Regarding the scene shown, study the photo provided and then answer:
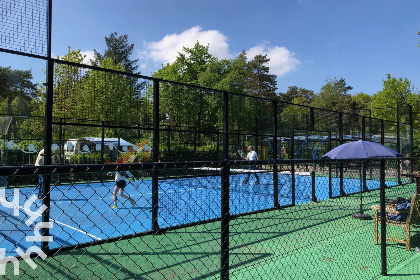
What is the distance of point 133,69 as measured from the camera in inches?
2036

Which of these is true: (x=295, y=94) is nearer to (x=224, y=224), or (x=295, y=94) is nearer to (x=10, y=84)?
(x=10, y=84)

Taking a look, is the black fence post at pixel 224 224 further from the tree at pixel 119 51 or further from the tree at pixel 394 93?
the tree at pixel 119 51

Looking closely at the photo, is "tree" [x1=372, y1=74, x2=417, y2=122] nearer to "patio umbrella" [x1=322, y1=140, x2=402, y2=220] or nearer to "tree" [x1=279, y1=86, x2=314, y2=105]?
"patio umbrella" [x1=322, y1=140, x2=402, y2=220]

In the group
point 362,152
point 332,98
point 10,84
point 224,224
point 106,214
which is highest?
point 332,98

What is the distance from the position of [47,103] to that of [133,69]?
4934 cm

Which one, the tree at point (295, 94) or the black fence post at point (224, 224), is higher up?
the tree at point (295, 94)

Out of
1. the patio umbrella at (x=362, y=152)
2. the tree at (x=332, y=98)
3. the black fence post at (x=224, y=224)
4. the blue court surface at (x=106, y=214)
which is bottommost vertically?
the blue court surface at (x=106, y=214)

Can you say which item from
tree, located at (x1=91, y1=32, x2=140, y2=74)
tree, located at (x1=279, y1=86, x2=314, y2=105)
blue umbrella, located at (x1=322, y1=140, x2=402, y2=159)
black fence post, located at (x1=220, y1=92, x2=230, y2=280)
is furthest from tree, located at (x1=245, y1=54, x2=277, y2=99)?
black fence post, located at (x1=220, y1=92, x2=230, y2=280)

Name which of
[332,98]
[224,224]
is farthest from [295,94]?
[224,224]

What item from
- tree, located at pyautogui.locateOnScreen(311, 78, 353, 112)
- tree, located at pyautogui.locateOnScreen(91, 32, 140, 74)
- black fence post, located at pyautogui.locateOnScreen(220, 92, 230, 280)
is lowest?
black fence post, located at pyautogui.locateOnScreen(220, 92, 230, 280)

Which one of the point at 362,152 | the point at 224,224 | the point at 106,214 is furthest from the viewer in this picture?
the point at 106,214

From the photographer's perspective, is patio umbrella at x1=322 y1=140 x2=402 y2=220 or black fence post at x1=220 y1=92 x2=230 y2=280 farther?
patio umbrella at x1=322 y1=140 x2=402 y2=220

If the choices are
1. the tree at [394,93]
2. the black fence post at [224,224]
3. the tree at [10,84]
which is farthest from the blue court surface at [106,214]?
the tree at [394,93]

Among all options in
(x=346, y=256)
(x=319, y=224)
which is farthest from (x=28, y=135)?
(x=346, y=256)
